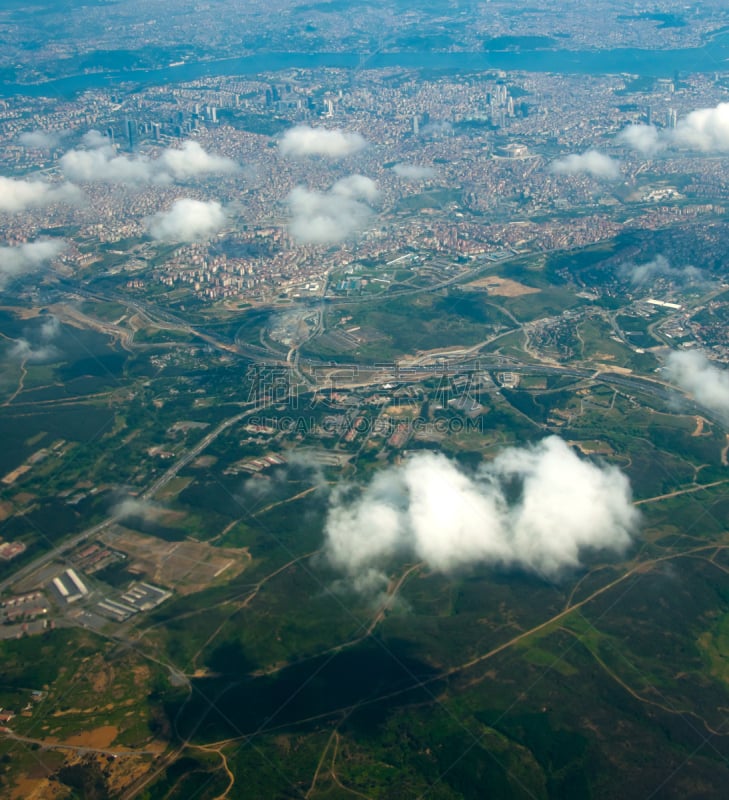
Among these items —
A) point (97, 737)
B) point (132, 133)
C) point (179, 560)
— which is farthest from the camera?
point (132, 133)

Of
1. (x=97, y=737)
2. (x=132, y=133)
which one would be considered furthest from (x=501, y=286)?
(x=132, y=133)

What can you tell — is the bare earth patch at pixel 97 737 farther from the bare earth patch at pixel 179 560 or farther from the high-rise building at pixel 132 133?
the high-rise building at pixel 132 133

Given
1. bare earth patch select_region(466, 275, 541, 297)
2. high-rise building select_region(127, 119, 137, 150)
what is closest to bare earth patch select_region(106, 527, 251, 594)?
bare earth patch select_region(466, 275, 541, 297)

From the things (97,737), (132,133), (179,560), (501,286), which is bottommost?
(132,133)

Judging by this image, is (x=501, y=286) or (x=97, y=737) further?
(x=501, y=286)

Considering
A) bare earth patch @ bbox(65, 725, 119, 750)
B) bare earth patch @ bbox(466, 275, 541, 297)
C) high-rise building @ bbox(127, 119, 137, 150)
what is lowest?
high-rise building @ bbox(127, 119, 137, 150)

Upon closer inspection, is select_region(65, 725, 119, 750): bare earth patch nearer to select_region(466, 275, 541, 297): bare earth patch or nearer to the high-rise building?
select_region(466, 275, 541, 297): bare earth patch

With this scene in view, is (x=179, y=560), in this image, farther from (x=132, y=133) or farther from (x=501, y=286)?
(x=132, y=133)

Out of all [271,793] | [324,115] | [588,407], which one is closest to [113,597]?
[271,793]

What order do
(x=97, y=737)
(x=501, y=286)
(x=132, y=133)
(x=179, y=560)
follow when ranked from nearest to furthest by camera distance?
(x=97, y=737), (x=179, y=560), (x=501, y=286), (x=132, y=133)

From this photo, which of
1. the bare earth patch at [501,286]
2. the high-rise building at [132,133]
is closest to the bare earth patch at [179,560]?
the bare earth patch at [501,286]

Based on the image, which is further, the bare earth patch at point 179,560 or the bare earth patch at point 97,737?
the bare earth patch at point 179,560
